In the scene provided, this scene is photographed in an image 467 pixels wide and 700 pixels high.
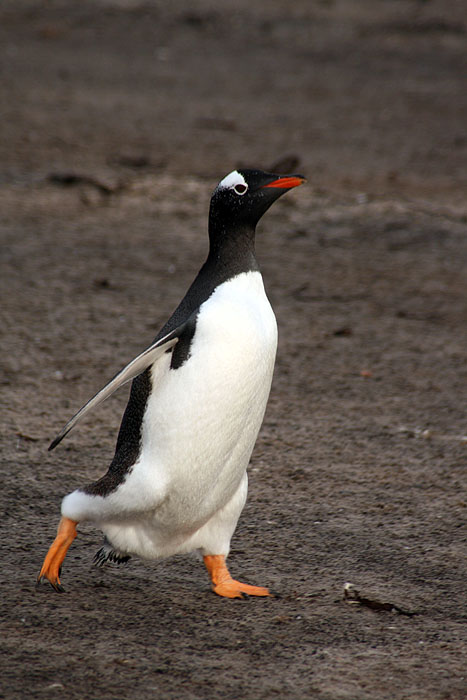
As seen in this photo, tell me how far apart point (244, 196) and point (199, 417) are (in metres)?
0.71

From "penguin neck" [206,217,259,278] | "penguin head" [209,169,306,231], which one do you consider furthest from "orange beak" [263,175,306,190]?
"penguin neck" [206,217,259,278]

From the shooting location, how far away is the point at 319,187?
848cm

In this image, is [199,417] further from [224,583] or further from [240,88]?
[240,88]

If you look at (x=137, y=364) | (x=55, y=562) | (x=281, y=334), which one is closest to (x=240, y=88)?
(x=281, y=334)

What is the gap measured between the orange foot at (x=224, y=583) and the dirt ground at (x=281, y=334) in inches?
2.0

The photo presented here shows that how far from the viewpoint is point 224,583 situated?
3.37 m

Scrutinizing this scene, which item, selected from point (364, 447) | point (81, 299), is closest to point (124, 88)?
point (81, 299)

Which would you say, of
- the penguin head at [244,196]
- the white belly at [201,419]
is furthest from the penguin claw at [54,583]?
the penguin head at [244,196]

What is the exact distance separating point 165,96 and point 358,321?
5476 mm

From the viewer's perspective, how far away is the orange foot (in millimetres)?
3354

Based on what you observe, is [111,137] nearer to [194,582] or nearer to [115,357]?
[115,357]

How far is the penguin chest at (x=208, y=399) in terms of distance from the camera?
314 cm

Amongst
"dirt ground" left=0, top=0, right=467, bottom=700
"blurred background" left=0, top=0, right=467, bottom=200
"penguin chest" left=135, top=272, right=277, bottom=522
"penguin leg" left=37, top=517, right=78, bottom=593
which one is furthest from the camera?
"blurred background" left=0, top=0, right=467, bottom=200

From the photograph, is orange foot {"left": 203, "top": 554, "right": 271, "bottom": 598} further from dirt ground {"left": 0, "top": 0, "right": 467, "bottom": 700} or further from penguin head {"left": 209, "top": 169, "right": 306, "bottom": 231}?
penguin head {"left": 209, "top": 169, "right": 306, "bottom": 231}
